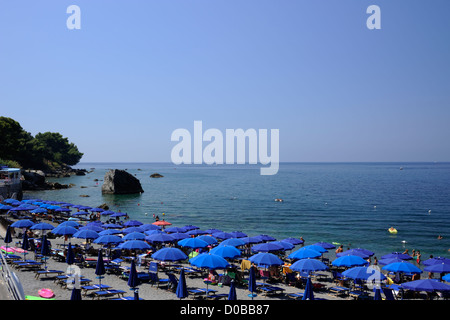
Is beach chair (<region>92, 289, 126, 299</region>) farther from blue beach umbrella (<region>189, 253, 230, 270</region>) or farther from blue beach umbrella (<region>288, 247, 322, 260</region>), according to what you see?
blue beach umbrella (<region>288, 247, 322, 260</region>)

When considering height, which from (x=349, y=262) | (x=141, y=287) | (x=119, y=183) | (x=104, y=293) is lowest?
(x=119, y=183)

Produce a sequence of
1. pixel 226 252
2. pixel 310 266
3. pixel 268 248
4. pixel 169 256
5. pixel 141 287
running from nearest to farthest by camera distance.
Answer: pixel 310 266 → pixel 141 287 → pixel 169 256 → pixel 226 252 → pixel 268 248

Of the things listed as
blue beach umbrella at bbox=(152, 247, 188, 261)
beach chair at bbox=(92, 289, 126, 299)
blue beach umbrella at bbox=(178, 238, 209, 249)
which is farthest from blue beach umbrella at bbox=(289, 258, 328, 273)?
beach chair at bbox=(92, 289, 126, 299)

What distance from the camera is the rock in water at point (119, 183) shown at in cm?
8231

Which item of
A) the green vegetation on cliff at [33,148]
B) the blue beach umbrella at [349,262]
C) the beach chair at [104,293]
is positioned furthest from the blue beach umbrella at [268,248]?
the green vegetation on cliff at [33,148]

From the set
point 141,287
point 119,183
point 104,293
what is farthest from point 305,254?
point 119,183

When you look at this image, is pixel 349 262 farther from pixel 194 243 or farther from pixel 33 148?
pixel 33 148

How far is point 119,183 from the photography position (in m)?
83.3

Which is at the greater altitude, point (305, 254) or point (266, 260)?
point (266, 260)

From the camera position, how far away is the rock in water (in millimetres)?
82312

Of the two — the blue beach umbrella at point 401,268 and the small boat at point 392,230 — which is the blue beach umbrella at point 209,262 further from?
the small boat at point 392,230
